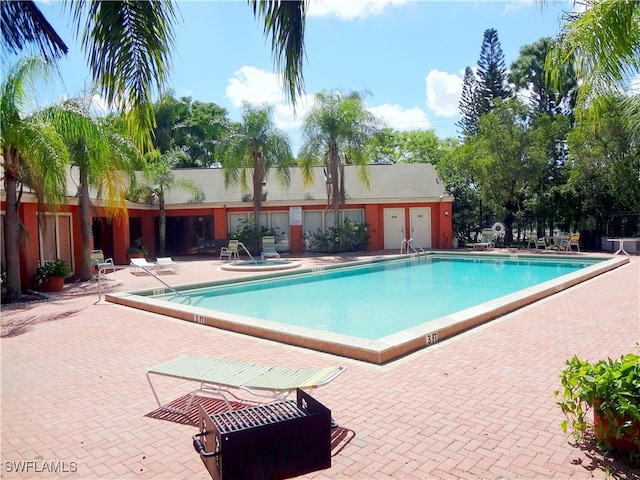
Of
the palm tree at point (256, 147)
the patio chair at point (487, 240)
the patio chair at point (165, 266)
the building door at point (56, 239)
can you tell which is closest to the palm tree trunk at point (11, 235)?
the building door at point (56, 239)

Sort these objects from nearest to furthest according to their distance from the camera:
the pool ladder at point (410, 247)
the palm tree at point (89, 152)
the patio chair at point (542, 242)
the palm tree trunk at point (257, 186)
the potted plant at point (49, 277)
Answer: the palm tree at point (89, 152) < the potted plant at point (49, 277) < the palm tree trunk at point (257, 186) < the pool ladder at point (410, 247) < the patio chair at point (542, 242)

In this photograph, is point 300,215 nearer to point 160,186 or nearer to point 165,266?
point 160,186

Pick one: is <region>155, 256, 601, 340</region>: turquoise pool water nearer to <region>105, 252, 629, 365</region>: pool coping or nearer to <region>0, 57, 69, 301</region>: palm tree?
<region>105, 252, 629, 365</region>: pool coping

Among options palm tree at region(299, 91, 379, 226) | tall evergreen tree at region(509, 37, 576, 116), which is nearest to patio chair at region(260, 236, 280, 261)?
palm tree at region(299, 91, 379, 226)

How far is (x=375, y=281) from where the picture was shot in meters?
15.5

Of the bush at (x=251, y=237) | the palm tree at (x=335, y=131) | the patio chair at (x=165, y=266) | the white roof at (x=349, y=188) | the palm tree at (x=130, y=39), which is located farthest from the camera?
the white roof at (x=349, y=188)

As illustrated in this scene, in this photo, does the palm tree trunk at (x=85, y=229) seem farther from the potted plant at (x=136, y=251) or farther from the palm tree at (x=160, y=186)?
the palm tree at (x=160, y=186)

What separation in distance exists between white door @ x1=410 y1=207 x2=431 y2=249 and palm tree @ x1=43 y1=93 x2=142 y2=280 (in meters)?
14.7

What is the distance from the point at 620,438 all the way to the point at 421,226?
72.6 ft

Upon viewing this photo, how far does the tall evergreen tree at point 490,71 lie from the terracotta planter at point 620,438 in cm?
3733

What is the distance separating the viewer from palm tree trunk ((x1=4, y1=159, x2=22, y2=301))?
11.3 m

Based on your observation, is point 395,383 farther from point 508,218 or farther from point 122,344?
point 508,218

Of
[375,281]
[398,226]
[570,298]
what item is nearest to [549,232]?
[398,226]

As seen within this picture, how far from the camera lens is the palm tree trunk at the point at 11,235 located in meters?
11.3
